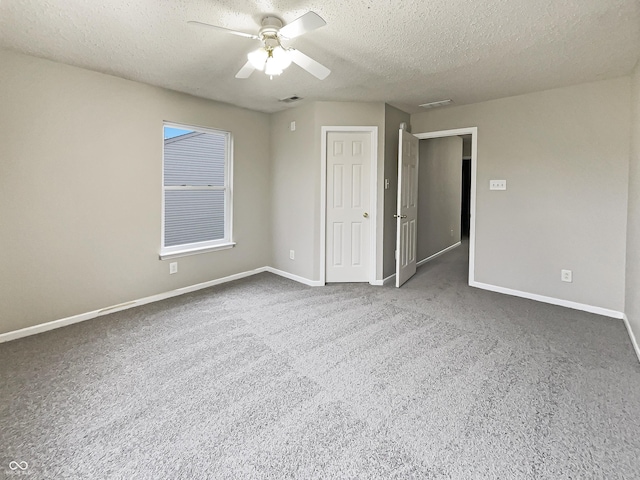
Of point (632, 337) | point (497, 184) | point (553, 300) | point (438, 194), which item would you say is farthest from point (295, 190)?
point (632, 337)

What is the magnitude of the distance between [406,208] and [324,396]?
292 centimetres

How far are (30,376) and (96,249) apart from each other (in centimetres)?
132

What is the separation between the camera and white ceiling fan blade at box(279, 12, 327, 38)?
1.75 m

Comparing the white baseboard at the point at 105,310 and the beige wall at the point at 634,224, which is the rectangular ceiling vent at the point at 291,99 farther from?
the beige wall at the point at 634,224

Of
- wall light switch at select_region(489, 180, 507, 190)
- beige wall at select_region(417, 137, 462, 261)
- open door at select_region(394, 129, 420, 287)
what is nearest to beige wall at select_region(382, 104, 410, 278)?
open door at select_region(394, 129, 420, 287)

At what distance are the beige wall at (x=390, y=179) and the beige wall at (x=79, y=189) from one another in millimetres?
2202

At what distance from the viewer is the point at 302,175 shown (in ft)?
14.3

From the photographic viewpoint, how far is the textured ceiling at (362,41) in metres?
2.02

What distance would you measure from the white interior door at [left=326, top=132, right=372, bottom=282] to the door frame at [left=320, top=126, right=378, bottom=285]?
0.14ft

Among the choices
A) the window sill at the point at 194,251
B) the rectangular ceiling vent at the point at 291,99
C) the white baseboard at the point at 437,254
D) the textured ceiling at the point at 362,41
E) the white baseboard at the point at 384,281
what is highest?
the rectangular ceiling vent at the point at 291,99

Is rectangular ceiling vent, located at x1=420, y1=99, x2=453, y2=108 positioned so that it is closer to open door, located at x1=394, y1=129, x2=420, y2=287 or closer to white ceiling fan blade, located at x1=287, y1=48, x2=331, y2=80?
open door, located at x1=394, y1=129, x2=420, y2=287

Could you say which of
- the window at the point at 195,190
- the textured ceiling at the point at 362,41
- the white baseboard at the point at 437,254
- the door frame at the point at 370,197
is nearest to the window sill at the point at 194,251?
the window at the point at 195,190

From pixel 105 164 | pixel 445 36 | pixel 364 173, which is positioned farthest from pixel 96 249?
pixel 445 36

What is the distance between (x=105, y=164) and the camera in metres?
3.22
